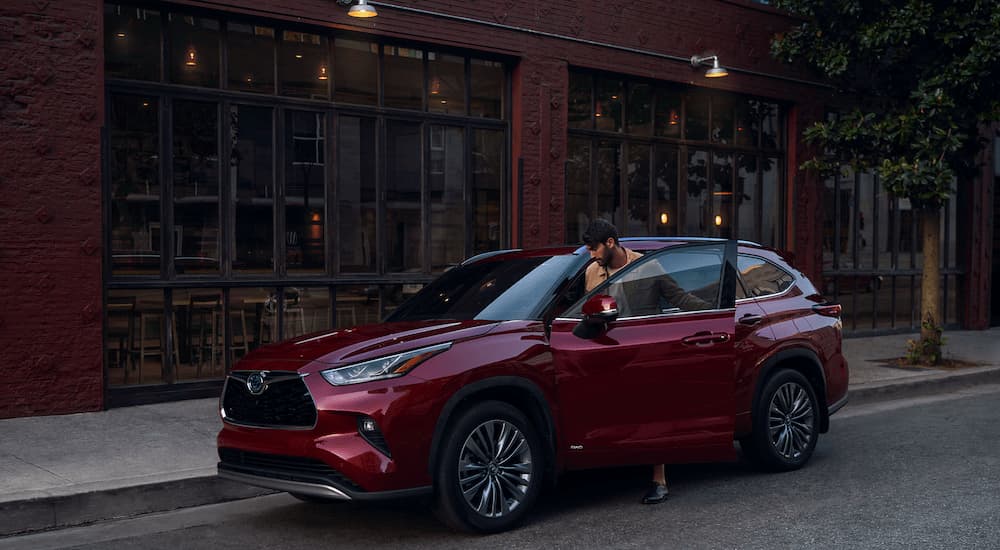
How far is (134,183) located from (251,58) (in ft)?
6.73

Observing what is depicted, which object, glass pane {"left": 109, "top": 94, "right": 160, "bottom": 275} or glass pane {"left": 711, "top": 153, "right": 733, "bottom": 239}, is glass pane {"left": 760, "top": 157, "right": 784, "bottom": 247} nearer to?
glass pane {"left": 711, "top": 153, "right": 733, "bottom": 239}

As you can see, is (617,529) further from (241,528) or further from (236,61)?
(236,61)

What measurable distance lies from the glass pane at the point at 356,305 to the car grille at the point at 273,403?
6.25m

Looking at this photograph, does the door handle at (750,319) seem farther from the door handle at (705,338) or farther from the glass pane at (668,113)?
the glass pane at (668,113)

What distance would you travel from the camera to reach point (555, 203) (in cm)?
1452

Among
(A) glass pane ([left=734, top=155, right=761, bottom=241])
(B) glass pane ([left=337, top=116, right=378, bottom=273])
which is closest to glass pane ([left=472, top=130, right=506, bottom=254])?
(B) glass pane ([left=337, top=116, right=378, bottom=273])

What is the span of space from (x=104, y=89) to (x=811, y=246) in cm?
1281

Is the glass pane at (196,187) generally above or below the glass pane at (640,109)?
below

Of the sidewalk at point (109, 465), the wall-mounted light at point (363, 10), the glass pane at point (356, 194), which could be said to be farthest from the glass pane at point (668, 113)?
the wall-mounted light at point (363, 10)

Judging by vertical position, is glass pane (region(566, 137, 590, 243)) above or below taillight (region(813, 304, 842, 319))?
above

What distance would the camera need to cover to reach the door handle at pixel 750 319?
24.6ft

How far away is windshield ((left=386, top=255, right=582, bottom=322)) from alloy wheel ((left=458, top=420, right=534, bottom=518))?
80 cm

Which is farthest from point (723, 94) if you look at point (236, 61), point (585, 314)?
point (585, 314)

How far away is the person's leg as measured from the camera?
6.86 meters
